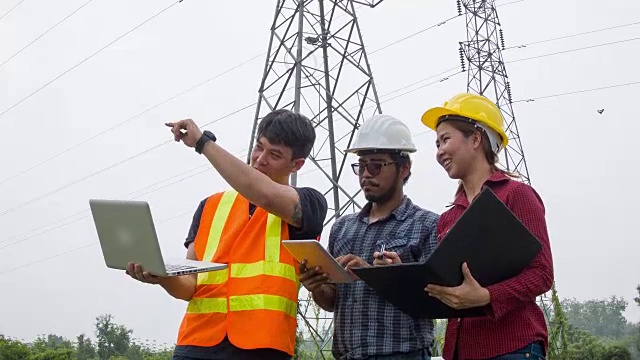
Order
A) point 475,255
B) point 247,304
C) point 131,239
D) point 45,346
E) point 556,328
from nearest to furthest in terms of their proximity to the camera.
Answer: point 475,255 → point 131,239 → point 247,304 → point 556,328 → point 45,346

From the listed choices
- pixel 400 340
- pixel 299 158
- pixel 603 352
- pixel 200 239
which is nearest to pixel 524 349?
pixel 400 340

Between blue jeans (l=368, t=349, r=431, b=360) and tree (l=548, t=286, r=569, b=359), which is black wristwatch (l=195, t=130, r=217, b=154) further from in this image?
tree (l=548, t=286, r=569, b=359)

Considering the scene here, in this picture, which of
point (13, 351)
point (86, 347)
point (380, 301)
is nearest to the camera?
point (380, 301)

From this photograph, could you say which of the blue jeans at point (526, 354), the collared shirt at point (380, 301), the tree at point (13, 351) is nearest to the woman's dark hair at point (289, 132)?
the collared shirt at point (380, 301)

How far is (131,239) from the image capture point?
2510 millimetres

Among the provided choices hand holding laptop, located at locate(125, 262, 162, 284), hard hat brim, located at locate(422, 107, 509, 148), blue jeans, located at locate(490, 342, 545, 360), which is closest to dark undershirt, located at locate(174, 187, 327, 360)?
hand holding laptop, located at locate(125, 262, 162, 284)

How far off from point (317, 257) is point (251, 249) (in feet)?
1.22

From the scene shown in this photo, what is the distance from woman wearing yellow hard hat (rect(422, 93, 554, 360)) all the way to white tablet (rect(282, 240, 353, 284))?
434mm

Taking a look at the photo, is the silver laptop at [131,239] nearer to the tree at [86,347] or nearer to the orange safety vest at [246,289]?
the orange safety vest at [246,289]

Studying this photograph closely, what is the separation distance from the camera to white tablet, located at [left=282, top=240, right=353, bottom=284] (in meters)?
2.45

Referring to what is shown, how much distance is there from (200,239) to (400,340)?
0.95 meters

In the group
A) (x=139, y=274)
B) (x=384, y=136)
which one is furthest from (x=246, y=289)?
(x=384, y=136)

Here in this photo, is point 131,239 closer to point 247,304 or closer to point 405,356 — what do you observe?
point 247,304

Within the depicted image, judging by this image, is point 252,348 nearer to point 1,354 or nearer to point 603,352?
point 1,354
